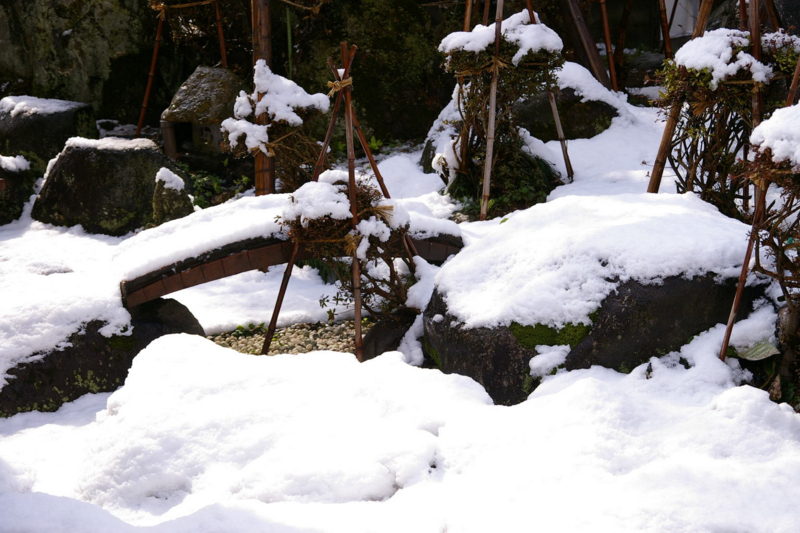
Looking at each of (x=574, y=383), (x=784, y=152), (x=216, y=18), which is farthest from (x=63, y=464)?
(x=216, y=18)

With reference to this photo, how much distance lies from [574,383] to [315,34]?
22.1 feet

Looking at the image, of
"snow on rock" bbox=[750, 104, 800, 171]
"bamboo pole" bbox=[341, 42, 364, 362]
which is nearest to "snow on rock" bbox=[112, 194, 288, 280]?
"bamboo pole" bbox=[341, 42, 364, 362]

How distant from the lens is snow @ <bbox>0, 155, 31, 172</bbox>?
292 inches

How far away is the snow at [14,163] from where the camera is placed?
7426 millimetres

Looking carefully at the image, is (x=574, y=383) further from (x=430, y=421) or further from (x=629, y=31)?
(x=629, y=31)

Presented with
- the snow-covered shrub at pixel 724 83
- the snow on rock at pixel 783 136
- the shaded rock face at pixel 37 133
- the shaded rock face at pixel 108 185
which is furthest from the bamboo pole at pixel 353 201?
the shaded rock face at pixel 37 133

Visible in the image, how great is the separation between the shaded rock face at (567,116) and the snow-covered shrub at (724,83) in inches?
109

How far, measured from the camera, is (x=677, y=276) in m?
2.77

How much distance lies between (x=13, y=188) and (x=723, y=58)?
738 centimetres

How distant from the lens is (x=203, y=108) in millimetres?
7527

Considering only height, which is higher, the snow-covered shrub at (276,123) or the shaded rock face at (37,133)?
the snow-covered shrub at (276,123)

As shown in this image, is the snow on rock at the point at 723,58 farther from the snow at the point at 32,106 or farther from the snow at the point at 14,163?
the snow at the point at 32,106

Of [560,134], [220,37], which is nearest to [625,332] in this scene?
[560,134]

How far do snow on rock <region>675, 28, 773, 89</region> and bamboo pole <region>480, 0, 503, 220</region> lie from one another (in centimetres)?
174
